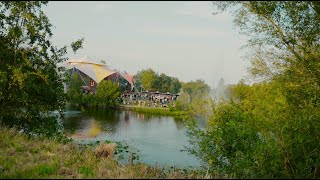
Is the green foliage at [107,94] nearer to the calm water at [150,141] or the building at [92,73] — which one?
the building at [92,73]

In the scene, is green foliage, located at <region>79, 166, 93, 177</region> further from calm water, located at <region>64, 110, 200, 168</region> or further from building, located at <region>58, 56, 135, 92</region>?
building, located at <region>58, 56, 135, 92</region>

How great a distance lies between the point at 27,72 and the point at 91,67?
63.8 metres

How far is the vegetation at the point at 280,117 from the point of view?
816 centimetres

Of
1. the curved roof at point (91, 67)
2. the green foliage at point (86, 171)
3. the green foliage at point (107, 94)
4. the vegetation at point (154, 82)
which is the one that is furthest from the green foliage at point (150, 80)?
the green foliage at point (86, 171)

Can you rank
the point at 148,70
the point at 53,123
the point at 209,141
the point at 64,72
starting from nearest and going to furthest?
the point at 209,141 → the point at 53,123 → the point at 64,72 → the point at 148,70

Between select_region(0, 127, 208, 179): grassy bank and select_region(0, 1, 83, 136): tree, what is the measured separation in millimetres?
2311

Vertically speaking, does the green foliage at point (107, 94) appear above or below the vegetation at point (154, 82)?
below

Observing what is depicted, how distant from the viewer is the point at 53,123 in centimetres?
1197

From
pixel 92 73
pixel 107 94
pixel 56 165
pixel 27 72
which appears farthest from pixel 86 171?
pixel 92 73

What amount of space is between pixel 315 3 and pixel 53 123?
8966 millimetres

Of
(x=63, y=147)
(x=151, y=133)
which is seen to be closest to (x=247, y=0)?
(x=63, y=147)

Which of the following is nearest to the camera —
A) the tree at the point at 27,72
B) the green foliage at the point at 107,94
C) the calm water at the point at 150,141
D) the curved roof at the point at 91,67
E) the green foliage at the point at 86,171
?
the green foliage at the point at 86,171

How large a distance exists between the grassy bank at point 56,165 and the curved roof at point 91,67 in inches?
2364

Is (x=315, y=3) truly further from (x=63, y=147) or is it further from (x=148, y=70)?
(x=148, y=70)
